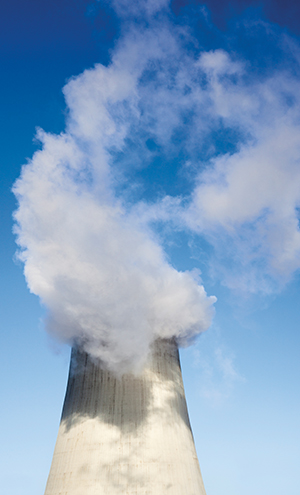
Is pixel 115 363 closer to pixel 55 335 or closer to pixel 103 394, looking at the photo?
pixel 103 394

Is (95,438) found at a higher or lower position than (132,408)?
lower

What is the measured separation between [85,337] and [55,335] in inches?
66.1

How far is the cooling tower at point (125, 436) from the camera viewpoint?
41.3ft

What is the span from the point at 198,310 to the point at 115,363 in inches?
194

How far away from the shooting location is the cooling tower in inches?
495

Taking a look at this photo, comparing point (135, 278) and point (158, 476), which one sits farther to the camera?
point (135, 278)

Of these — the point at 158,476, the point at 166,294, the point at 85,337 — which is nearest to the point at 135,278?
the point at 166,294

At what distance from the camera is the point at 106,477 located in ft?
41.1

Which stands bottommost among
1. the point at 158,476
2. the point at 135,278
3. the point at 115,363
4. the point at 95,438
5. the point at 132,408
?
the point at 158,476

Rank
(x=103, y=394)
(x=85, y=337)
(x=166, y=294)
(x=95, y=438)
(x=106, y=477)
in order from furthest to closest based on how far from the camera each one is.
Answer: (x=166, y=294) → (x=85, y=337) → (x=103, y=394) → (x=95, y=438) → (x=106, y=477)

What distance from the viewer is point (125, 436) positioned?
13461 millimetres

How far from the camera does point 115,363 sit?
15.0 metres

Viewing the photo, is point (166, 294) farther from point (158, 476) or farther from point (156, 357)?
point (158, 476)

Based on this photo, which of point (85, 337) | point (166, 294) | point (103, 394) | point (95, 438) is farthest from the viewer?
point (166, 294)
